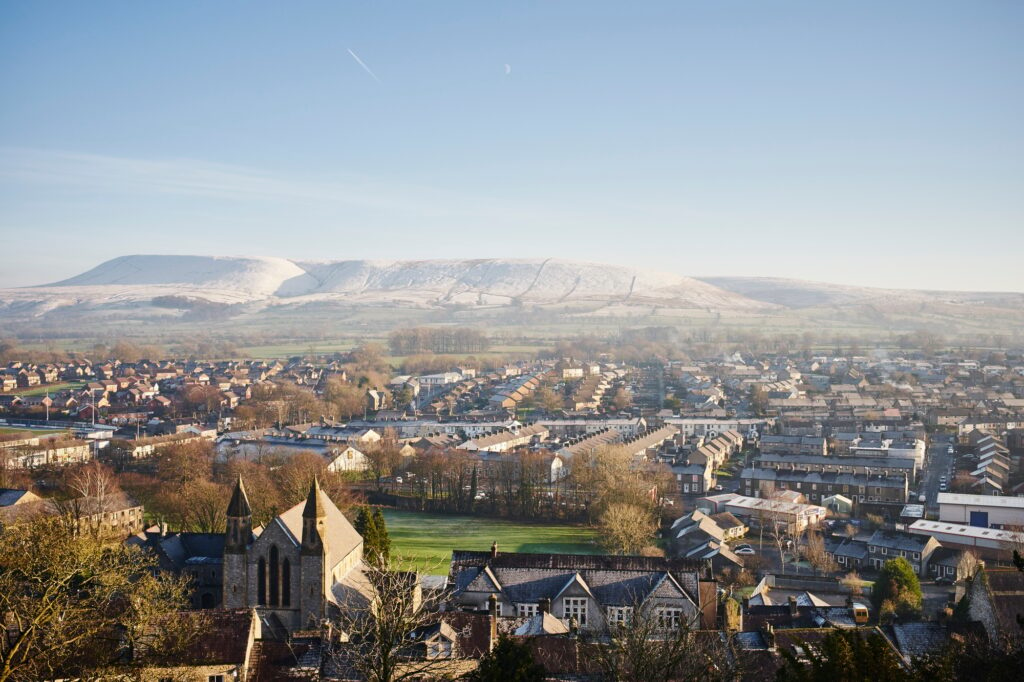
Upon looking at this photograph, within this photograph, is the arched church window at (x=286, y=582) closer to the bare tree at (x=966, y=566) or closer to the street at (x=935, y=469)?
the bare tree at (x=966, y=566)

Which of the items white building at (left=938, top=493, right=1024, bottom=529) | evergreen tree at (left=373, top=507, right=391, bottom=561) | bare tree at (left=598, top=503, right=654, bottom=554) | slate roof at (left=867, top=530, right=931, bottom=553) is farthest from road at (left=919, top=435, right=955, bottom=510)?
evergreen tree at (left=373, top=507, right=391, bottom=561)

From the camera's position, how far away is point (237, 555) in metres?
19.7

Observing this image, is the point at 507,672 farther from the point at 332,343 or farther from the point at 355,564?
the point at 332,343

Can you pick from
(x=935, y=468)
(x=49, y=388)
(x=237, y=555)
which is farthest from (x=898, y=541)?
(x=49, y=388)

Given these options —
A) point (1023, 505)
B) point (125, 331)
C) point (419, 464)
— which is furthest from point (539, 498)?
point (125, 331)

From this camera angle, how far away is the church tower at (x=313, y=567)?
62.6 feet

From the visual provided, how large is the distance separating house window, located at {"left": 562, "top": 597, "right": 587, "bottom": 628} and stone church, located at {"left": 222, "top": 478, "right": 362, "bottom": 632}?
4969mm

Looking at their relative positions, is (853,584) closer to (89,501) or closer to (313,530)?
(313,530)

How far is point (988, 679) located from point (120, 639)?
12.1m

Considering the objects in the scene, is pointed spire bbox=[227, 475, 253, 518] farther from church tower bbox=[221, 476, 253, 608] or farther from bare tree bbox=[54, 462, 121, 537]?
bare tree bbox=[54, 462, 121, 537]

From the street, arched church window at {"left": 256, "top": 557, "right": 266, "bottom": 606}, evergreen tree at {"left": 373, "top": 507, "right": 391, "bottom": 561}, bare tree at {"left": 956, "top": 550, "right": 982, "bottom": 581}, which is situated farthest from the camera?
the street

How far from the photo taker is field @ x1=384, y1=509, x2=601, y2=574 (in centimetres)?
2880

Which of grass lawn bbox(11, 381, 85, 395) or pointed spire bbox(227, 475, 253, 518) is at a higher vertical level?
pointed spire bbox(227, 475, 253, 518)

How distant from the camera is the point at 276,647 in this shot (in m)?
15.3
